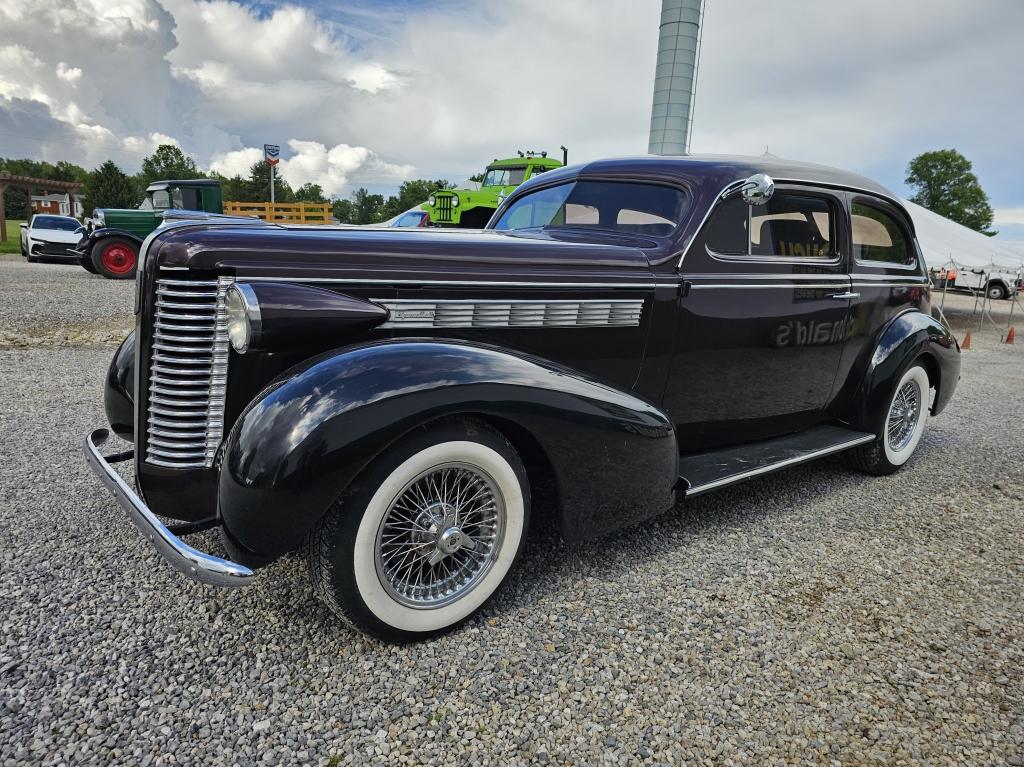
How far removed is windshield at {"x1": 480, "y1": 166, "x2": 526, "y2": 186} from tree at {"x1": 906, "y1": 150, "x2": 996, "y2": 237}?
127ft

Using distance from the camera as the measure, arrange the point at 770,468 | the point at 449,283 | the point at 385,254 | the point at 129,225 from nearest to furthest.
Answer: the point at 385,254
the point at 449,283
the point at 770,468
the point at 129,225

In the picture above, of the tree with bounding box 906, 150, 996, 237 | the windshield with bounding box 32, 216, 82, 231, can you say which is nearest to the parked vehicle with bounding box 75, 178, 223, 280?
the windshield with bounding box 32, 216, 82, 231

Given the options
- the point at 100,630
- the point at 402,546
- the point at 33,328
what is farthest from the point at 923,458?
the point at 33,328

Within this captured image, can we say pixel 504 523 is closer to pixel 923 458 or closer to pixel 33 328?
pixel 923 458

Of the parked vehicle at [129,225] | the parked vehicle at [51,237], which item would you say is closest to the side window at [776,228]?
the parked vehicle at [129,225]

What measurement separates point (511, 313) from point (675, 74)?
16.5 m

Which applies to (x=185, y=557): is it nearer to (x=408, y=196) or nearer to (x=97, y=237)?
(x=97, y=237)

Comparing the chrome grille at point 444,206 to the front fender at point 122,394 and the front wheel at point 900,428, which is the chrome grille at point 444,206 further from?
the front fender at point 122,394

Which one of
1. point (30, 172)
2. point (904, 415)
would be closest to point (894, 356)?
point (904, 415)

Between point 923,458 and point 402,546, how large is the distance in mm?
4336

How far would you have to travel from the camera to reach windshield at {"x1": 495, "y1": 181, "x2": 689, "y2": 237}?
333cm

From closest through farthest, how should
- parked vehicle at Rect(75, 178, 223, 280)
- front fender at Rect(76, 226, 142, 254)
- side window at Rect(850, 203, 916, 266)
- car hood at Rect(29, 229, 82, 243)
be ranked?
side window at Rect(850, 203, 916, 266) < front fender at Rect(76, 226, 142, 254) < parked vehicle at Rect(75, 178, 223, 280) < car hood at Rect(29, 229, 82, 243)

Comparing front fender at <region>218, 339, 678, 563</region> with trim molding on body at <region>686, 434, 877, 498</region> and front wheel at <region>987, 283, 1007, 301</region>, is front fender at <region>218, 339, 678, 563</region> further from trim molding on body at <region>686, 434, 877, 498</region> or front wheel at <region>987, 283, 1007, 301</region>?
front wheel at <region>987, 283, 1007, 301</region>

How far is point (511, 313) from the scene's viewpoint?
8.93 ft
